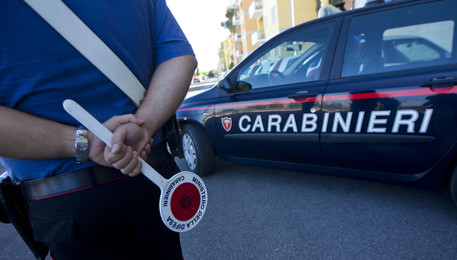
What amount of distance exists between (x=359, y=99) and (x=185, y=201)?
1573 millimetres

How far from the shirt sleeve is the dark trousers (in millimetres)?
394

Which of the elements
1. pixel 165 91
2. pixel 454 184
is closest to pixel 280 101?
pixel 454 184

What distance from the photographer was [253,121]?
2.45m

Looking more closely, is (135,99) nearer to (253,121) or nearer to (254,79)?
(253,121)

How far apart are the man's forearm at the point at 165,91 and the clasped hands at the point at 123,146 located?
5 centimetres

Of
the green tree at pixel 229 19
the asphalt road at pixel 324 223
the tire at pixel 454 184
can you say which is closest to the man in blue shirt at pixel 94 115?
the asphalt road at pixel 324 223

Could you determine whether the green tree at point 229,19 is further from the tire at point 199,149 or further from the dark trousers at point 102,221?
the dark trousers at point 102,221

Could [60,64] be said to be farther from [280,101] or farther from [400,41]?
[400,41]

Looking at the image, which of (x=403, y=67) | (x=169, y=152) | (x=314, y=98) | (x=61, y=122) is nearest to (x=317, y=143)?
(x=314, y=98)

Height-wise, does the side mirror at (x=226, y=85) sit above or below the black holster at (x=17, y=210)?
below

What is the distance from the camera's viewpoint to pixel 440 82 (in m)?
1.61

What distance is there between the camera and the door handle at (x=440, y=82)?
5.18ft

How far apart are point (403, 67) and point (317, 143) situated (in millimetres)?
820

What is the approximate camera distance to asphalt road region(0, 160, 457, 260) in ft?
5.54
